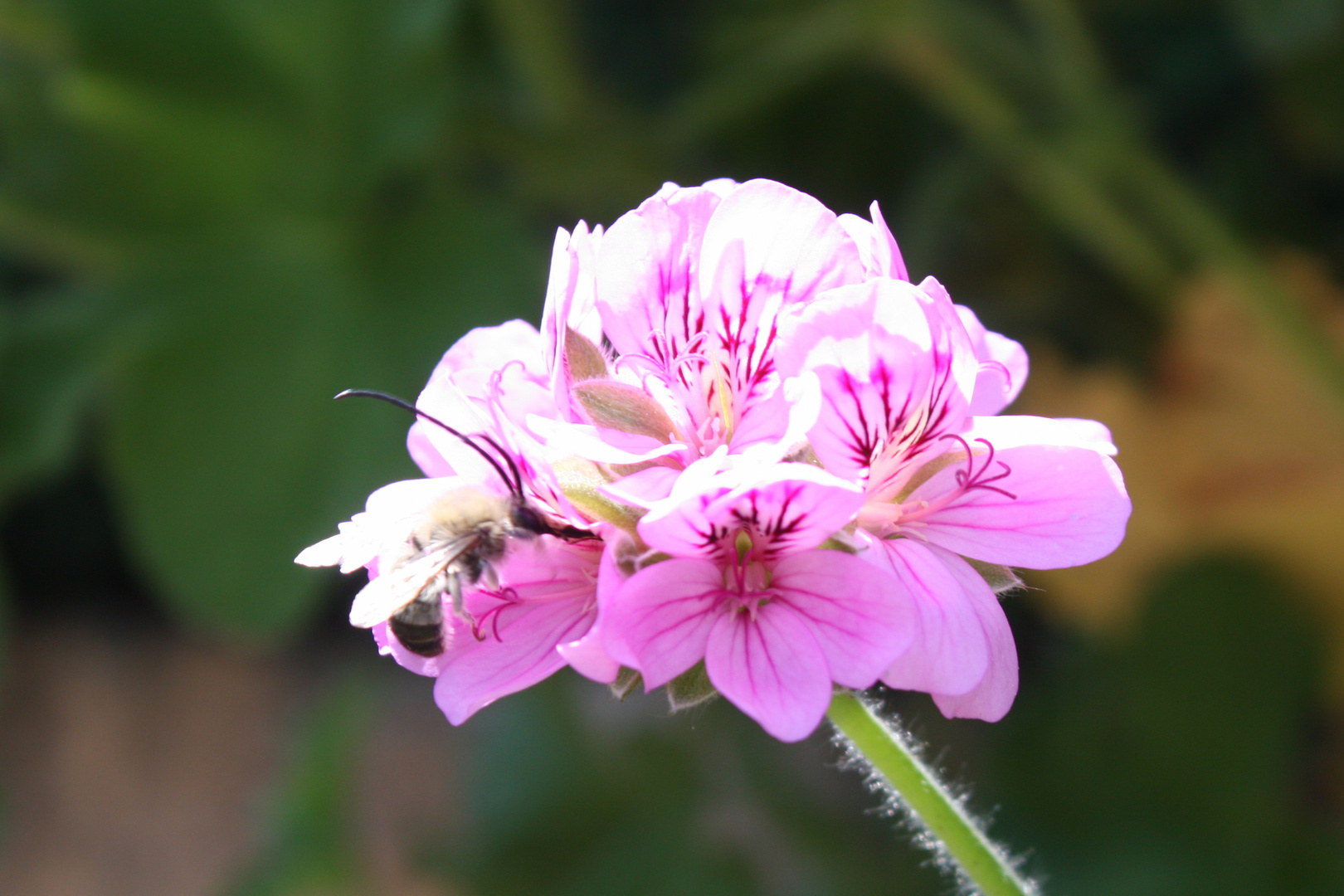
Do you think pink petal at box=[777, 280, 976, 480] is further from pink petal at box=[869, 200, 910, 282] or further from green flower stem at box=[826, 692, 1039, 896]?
green flower stem at box=[826, 692, 1039, 896]

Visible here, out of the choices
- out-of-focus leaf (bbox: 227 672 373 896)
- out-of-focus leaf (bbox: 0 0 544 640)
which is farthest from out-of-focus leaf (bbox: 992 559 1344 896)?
out-of-focus leaf (bbox: 227 672 373 896)

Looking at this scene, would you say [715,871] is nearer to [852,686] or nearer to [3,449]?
[3,449]

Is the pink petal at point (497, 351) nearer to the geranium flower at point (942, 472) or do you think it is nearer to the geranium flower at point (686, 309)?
the geranium flower at point (686, 309)

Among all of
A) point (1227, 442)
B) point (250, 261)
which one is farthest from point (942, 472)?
point (250, 261)

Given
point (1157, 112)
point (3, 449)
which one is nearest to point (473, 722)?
point (3, 449)

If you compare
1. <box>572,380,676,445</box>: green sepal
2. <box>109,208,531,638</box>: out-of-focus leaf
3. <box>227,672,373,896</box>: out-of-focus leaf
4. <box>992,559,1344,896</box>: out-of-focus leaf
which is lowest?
<box>992,559,1344,896</box>: out-of-focus leaf

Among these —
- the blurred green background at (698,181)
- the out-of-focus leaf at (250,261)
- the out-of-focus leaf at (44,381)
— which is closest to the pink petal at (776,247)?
the blurred green background at (698,181)

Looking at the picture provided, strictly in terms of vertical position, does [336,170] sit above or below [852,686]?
above
